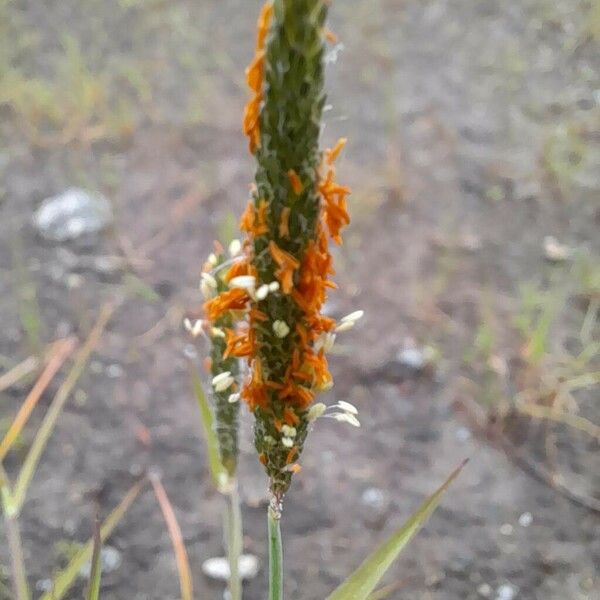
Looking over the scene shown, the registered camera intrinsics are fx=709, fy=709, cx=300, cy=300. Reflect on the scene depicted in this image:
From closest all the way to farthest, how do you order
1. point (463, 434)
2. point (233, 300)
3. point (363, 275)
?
point (233, 300)
point (463, 434)
point (363, 275)

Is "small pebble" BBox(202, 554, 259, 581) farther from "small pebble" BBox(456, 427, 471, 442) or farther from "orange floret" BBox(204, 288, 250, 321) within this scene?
"orange floret" BBox(204, 288, 250, 321)

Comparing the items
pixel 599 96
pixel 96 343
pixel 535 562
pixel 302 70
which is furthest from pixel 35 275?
pixel 599 96

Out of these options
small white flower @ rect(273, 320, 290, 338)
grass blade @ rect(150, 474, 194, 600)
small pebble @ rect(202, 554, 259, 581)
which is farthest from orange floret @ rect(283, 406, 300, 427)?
small pebble @ rect(202, 554, 259, 581)

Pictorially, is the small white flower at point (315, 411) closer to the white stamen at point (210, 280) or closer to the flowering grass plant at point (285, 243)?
the flowering grass plant at point (285, 243)

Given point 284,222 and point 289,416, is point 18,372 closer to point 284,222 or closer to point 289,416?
point 289,416

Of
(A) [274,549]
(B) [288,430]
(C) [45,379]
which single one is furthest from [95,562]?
(C) [45,379]
